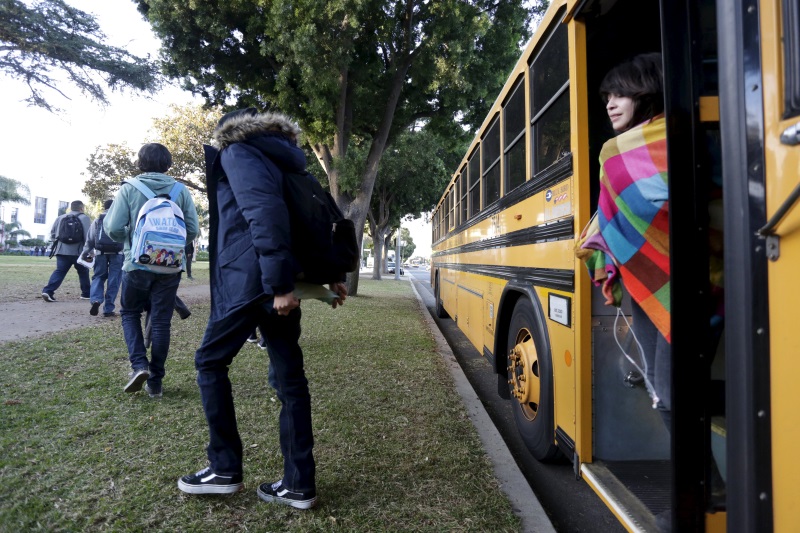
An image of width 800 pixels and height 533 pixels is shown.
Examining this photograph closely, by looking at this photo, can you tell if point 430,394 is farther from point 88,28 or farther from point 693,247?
point 88,28

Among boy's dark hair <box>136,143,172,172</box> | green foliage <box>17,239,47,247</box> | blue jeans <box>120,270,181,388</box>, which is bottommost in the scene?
blue jeans <box>120,270,181,388</box>

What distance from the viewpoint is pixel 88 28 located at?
1159 centimetres

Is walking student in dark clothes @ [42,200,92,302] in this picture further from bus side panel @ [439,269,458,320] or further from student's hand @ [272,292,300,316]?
student's hand @ [272,292,300,316]

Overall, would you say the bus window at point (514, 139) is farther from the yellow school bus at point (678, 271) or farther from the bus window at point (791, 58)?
the bus window at point (791, 58)

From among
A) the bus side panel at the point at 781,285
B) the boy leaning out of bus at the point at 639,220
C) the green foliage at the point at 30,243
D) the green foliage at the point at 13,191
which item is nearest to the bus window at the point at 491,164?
the boy leaning out of bus at the point at 639,220

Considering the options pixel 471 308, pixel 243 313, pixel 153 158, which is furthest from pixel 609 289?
pixel 471 308

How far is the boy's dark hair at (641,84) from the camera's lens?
1.98 meters

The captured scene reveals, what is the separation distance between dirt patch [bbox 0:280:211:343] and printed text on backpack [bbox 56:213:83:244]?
1.11 meters

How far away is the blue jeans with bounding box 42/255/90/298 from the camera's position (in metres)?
8.31

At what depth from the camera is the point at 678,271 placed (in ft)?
4.75

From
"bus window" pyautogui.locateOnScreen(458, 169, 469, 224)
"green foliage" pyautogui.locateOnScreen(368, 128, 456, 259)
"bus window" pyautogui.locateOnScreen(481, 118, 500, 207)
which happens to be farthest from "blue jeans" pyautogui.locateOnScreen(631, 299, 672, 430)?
"green foliage" pyautogui.locateOnScreen(368, 128, 456, 259)

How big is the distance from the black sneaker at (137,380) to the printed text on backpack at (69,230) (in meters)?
5.54

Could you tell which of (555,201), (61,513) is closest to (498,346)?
(555,201)

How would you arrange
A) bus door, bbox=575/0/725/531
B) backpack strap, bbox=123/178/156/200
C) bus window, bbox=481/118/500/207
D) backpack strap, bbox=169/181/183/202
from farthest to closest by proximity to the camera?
bus window, bbox=481/118/500/207 < backpack strap, bbox=169/181/183/202 < backpack strap, bbox=123/178/156/200 < bus door, bbox=575/0/725/531
